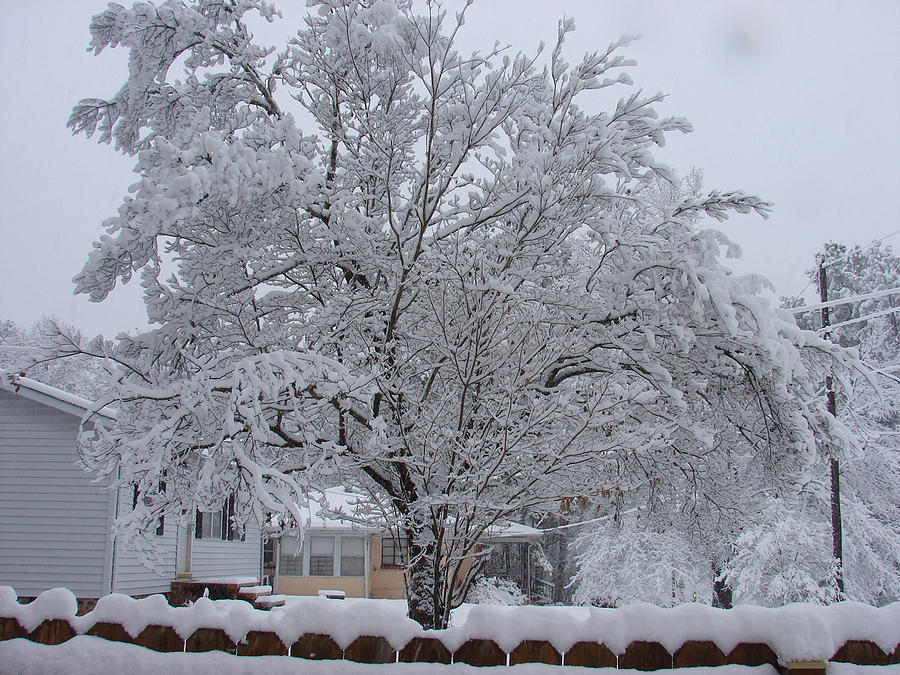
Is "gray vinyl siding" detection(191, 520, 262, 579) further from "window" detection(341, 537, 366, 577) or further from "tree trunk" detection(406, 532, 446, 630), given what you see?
"tree trunk" detection(406, 532, 446, 630)

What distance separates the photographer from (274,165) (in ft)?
16.5

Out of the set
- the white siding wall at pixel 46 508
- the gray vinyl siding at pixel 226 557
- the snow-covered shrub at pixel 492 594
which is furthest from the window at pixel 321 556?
the white siding wall at pixel 46 508

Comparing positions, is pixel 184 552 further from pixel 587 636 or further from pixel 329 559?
pixel 587 636

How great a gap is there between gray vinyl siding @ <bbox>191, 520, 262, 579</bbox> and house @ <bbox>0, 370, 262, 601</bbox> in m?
2.61

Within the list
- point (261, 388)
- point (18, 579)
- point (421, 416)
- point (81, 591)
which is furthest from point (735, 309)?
point (18, 579)

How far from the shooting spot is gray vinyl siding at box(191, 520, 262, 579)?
14289 millimetres

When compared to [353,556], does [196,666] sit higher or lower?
higher

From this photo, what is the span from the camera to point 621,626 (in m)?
2.77

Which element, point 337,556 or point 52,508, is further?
point 337,556

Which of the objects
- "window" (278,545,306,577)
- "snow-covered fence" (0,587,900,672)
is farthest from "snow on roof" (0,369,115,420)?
"window" (278,545,306,577)

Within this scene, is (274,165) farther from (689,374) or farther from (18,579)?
(18,579)

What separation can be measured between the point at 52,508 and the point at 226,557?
211 inches

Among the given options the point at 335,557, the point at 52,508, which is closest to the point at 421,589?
the point at 52,508

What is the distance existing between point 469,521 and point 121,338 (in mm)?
3315
